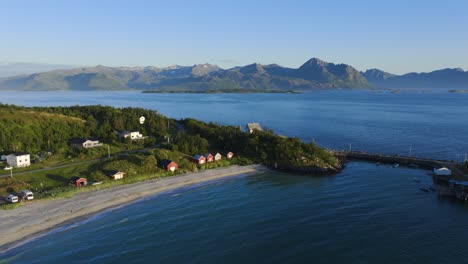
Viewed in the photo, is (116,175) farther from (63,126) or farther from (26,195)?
(63,126)

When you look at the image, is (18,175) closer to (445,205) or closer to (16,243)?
(16,243)

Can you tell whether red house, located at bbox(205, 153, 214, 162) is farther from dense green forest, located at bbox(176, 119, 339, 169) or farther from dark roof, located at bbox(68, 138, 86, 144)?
dark roof, located at bbox(68, 138, 86, 144)

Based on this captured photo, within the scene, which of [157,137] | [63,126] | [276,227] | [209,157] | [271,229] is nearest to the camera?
[271,229]

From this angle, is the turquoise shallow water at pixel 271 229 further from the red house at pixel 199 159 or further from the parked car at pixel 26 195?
the red house at pixel 199 159

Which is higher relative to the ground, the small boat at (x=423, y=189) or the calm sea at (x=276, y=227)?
the small boat at (x=423, y=189)

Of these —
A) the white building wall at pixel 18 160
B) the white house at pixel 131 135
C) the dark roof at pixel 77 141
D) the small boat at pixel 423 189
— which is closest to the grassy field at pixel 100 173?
the white building wall at pixel 18 160

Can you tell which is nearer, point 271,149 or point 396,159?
point 271,149

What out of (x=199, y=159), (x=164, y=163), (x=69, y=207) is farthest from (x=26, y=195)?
(x=199, y=159)
